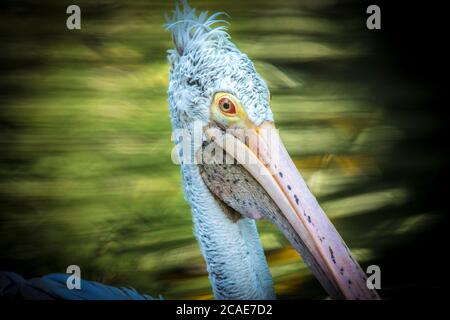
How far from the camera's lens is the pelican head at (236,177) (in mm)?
1590

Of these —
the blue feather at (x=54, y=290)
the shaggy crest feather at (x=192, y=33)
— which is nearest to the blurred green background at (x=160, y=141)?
the blue feather at (x=54, y=290)

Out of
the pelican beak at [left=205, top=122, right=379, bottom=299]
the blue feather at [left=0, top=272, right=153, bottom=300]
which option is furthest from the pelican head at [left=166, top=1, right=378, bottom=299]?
the blue feather at [left=0, top=272, right=153, bottom=300]

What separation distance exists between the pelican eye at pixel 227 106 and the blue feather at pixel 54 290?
97 cm

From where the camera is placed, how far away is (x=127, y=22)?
82.1 inches

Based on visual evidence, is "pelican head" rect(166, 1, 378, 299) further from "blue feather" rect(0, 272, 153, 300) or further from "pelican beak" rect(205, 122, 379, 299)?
"blue feather" rect(0, 272, 153, 300)

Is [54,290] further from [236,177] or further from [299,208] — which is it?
[299,208]

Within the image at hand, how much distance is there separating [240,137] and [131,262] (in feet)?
3.02

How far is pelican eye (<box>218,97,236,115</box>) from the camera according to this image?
1.60 m

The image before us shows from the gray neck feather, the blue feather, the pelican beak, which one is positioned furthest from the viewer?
the blue feather

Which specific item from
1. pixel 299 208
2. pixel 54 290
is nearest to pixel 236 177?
pixel 299 208

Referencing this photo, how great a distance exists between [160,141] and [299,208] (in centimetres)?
84

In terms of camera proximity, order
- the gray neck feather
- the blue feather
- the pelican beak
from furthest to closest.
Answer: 1. the blue feather
2. the gray neck feather
3. the pelican beak

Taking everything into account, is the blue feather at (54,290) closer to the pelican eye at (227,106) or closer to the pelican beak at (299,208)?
the pelican beak at (299,208)

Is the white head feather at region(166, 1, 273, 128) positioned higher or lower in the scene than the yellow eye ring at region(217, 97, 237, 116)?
higher
